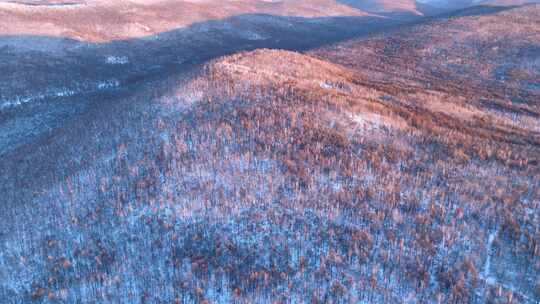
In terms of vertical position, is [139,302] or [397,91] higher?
[397,91]

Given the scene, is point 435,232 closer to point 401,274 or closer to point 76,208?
point 401,274

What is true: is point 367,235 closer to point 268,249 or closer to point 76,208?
point 268,249

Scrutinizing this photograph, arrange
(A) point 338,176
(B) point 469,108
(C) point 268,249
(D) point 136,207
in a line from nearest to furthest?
(C) point 268,249, (D) point 136,207, (A) point 338,176, (B) point 469,108

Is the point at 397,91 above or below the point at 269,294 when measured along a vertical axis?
above

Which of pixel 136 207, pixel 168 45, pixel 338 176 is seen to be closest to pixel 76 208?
pixel 136 207

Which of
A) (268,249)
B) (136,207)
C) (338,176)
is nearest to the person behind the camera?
(268,249)

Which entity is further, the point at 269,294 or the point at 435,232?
the point at 435,232

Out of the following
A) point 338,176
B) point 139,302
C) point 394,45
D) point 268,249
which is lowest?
point 139,302

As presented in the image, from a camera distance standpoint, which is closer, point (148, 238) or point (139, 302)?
point (139, 302)

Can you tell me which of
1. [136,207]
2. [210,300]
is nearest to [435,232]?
[210,300]
